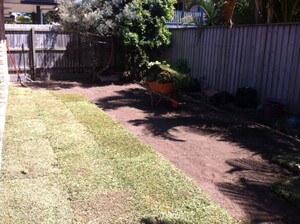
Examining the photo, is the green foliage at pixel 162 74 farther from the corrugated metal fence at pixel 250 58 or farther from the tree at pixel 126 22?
the tree at pixel 126 22

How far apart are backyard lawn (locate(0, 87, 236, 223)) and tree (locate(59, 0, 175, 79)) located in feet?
19.5

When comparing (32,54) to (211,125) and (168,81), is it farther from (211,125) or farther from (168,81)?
(211,125)

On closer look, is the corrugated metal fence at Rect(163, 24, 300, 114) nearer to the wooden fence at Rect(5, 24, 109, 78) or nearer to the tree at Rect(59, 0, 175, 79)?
the tree at Rect(59, 0, 175, 79)

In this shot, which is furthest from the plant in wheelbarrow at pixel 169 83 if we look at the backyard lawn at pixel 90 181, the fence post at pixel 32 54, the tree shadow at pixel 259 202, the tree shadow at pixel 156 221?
the fence post at pixel 32 54

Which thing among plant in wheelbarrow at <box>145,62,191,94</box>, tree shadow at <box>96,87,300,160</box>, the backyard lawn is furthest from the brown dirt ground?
plant in wheelbarrow at <box>145,62,191,94</box>

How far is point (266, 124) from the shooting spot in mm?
7352

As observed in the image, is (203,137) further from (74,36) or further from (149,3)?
(74,36)

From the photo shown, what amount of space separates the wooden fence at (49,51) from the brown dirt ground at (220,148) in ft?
13.3

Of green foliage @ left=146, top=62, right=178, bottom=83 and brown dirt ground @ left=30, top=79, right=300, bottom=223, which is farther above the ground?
green foliage @ left=146, top=62, right=178, bottom=83

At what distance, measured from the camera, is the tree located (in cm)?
1177

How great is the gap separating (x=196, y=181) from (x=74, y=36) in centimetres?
1034

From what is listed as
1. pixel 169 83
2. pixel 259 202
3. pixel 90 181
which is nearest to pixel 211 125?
pixel 169 83

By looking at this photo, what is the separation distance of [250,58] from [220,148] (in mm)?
3735

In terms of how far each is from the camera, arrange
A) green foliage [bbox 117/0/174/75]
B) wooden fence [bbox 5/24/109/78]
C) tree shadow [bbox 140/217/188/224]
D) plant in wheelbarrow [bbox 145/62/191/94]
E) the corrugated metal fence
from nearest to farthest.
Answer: tree shadow [bbox 140/217/188/224] → the corrugated metal fence → plant in wheelbarrow [bbox 145/62/191/94] → green foliage [bbox 117/0/174/75] → wooden fence [bbox 5/24/109/78]
